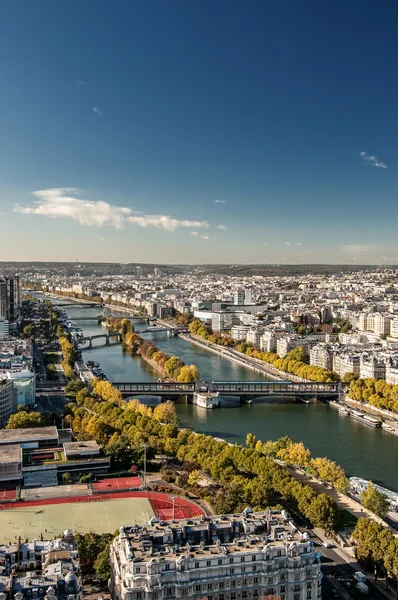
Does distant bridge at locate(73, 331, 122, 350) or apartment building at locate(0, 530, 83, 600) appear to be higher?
apartment building at locate(0, 530, 83, 600)

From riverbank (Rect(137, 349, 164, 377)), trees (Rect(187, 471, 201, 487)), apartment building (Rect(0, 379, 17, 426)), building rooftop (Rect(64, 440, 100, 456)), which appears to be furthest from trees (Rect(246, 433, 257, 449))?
riverbank (Rect(137, 349, 164, 377))

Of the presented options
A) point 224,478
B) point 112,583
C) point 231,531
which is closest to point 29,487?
point 224,478

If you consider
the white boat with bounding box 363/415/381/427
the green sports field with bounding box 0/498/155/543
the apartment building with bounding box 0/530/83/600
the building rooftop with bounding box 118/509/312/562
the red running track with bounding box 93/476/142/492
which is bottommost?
the white boat with bounding box 363/415/381/427

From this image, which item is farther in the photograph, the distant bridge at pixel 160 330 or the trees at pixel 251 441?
the distant bridge at pixel 160 330

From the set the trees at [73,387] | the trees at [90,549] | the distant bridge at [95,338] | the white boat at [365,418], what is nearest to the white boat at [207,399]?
the trees at [73,387]

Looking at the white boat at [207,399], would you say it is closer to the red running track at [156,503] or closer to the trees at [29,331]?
the red running track at [156,503]

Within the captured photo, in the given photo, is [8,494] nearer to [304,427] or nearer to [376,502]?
[376,502]

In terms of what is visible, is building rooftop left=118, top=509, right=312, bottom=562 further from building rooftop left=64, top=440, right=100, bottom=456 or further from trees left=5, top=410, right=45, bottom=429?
trees left=5, top=410, right=45, bottom=429
